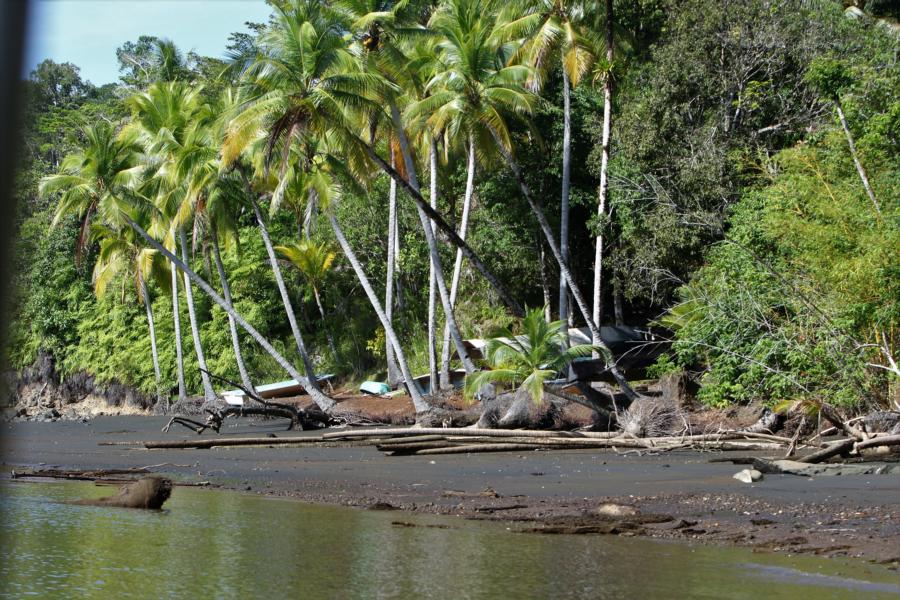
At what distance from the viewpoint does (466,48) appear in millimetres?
21375

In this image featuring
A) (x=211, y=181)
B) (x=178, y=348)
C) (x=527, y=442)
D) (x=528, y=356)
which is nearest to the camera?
(x=527, y=442)

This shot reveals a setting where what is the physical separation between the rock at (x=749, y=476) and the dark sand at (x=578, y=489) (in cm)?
17

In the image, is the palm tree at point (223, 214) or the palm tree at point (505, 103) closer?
the palm tree at point (505, 103)

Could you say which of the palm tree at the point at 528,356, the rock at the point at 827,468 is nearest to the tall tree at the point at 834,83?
the palm tree at the point at 528,356

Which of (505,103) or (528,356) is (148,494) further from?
(505,103)

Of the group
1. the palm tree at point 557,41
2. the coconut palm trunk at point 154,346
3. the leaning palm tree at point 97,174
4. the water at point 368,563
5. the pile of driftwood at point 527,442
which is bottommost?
the water at point 368,563

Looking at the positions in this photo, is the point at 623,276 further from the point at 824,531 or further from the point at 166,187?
the point at 824,531

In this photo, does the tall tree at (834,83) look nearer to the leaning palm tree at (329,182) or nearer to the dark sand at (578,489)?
the dark sand at (578,489)

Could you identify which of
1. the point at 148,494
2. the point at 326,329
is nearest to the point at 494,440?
the point at 148,494

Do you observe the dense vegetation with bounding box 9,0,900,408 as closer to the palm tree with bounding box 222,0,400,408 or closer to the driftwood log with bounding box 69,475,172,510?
the palm tree with bounding box 222,0,400,408

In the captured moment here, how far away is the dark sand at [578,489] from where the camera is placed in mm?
8344

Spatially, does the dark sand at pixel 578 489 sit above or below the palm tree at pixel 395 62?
below

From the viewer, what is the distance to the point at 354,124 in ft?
71.5

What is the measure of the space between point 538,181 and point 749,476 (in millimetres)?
18042
